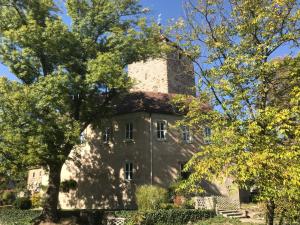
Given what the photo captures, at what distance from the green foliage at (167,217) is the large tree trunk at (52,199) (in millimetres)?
5754

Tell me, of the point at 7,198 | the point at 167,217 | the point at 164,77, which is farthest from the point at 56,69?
the point at 7,198

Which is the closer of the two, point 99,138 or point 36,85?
point 36,85

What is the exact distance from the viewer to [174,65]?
1646 inches

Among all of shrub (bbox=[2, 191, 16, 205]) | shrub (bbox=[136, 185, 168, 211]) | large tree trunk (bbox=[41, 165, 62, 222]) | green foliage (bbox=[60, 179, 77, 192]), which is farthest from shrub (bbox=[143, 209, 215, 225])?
shrub (bbox=[2, 191, 16, 205])

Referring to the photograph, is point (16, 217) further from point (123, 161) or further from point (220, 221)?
point (220, 221)

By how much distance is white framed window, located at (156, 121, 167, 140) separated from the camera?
31255mm

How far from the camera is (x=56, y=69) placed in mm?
25562

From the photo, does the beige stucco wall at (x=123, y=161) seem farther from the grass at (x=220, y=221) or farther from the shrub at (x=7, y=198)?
the shrub at (x=7, y=198)

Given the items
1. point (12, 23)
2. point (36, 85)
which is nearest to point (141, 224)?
point (36, 85)

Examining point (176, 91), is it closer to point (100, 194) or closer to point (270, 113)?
point (100, 194)

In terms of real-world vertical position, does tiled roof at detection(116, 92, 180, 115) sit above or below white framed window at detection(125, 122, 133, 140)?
above

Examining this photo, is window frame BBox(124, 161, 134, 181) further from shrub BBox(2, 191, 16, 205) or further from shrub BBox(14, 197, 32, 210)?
shrub BBox(2, 191, 16, 205)

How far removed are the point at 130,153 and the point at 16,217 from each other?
417 inches

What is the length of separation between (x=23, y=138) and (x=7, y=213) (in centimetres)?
731
